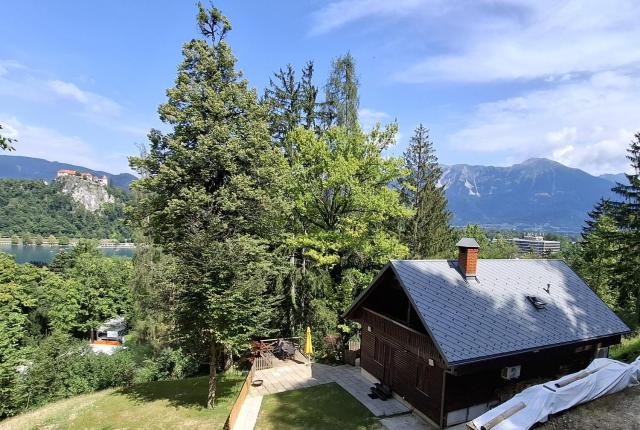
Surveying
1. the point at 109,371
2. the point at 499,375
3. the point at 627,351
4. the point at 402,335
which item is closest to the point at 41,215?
the point at 109,371

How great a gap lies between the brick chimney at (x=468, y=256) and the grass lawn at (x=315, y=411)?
697cm

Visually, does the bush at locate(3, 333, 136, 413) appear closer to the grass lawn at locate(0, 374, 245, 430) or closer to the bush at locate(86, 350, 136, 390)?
the bush at locate(86, 350, 136, 390)

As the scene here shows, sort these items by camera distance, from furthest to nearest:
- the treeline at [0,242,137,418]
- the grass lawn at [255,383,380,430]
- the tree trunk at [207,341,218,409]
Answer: the treeline at [0,242,137,418], the tree trunk at [207,341,218,409], the grass lawn at [255,383,380,430]

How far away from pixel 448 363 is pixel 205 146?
1268 cm

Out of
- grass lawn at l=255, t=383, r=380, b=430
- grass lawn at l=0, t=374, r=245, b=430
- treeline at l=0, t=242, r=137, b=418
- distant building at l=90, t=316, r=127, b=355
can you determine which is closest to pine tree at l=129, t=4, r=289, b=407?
grass lawn at l=0, t=374, r=245, b=430

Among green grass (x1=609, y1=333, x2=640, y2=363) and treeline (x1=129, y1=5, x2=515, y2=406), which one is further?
green grass (x1=609, y1=333, x2=640, y2=363)

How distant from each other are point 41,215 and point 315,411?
20938cm

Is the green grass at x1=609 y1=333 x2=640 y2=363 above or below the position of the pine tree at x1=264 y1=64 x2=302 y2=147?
below

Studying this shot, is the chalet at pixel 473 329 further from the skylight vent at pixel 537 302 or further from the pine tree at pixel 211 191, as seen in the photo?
the pine tree at pixel 211 191

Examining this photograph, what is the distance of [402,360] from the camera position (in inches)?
637

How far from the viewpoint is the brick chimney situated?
622 inches

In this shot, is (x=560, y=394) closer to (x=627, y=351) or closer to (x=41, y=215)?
(x=627, y=351)

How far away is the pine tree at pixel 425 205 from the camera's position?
3131cm

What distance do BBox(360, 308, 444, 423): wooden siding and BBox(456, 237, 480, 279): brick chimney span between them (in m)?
3.53
